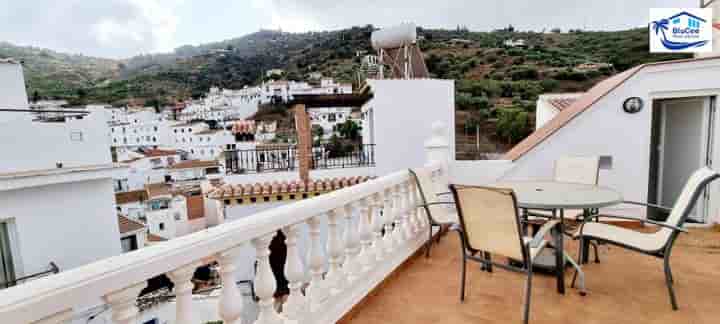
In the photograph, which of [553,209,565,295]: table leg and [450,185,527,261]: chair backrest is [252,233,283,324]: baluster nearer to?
[450,185,527,261]: chair backrest

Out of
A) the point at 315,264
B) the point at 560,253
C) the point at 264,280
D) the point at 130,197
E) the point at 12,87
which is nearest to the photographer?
the point at 264,280

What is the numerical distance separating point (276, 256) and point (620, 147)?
4.24 meters

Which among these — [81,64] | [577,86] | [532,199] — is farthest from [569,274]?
[81,64]

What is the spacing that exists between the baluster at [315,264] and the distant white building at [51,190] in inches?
213

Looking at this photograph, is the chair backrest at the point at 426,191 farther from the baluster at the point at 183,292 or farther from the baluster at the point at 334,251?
the baluster at the point at 183,292

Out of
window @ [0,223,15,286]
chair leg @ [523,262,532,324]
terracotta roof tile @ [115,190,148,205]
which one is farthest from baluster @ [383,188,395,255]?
terracotta roof tile @ [115,190,148,205]

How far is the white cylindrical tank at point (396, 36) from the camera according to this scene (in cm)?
835

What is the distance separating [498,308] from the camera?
2.35m

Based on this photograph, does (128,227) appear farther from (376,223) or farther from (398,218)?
(376,223)

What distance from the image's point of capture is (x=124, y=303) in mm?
986

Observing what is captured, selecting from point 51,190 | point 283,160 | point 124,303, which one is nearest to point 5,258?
point 51,190

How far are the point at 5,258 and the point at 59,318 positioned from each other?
6.14m

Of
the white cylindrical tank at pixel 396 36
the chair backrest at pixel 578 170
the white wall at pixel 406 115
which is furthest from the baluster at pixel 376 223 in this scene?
the white cylindrical tank at pixel 396 36

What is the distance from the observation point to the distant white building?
17.0ft
